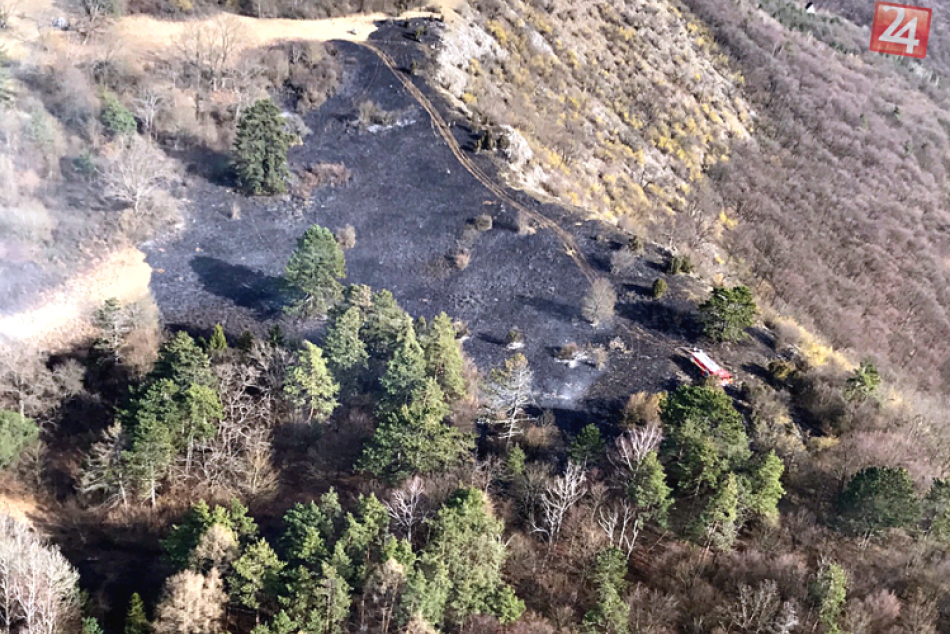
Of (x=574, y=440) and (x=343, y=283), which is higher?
(x=574, y=440)

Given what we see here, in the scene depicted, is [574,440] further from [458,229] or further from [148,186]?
[148,186]

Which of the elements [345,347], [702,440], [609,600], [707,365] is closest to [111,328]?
[345,347]

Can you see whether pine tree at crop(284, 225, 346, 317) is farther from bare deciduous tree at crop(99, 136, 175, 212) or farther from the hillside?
the hillside

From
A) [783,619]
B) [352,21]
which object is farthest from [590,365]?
[352,21]

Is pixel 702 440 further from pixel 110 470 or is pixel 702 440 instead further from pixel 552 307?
pixel 110 470

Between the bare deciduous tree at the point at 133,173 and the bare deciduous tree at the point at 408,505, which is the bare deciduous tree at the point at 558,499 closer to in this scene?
the bare deciduous tree at the point at 408,505

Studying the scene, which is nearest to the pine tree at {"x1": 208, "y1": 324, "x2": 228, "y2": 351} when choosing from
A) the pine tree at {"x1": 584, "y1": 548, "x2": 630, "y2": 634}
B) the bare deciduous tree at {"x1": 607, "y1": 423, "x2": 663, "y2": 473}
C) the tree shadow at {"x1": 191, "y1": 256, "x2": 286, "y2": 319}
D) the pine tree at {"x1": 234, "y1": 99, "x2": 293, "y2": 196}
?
the tree shadow at {"x1": 191, "y1": 256, "x2": 286, "y2": 319}

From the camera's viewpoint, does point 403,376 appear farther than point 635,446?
Yes
